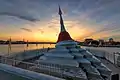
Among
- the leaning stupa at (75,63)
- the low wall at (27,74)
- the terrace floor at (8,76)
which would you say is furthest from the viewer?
the leaning stupa at (75,63)

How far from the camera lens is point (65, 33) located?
2080 centimetres

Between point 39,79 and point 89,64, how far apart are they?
11.1 meters

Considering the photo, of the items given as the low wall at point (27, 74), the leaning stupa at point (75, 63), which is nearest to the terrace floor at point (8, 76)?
the low wall at point (27, 74)

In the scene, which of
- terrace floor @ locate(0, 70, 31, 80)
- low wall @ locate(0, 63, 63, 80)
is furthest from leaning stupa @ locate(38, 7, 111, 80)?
low wall @ locate(0, 63, 63, 80)

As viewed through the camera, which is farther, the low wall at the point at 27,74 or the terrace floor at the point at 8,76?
the terrace floor at the point at 8,76

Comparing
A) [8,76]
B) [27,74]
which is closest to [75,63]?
[8,76]

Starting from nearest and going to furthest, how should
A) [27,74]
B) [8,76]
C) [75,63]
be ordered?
[27,74]
[8,76]
[75,63]

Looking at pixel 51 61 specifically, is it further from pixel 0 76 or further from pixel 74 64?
pixel 0 76

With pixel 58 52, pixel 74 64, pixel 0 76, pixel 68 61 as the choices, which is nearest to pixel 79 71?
pixel 74 64

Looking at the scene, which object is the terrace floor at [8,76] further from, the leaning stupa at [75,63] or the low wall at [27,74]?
the leaning stupa at [75,63]

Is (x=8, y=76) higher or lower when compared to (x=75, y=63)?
higher

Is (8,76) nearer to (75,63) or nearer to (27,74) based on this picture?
(27,74)

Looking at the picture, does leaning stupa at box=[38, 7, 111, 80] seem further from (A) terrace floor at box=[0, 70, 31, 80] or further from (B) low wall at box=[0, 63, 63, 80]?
(B) low wall at box=[0, 63, 63, 80]

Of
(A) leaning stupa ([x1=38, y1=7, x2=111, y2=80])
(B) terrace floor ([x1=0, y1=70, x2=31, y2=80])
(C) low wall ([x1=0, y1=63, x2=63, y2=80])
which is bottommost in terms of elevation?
(A) leaning stupa ([x1=38, y1=7, x2=111, y2=80])
